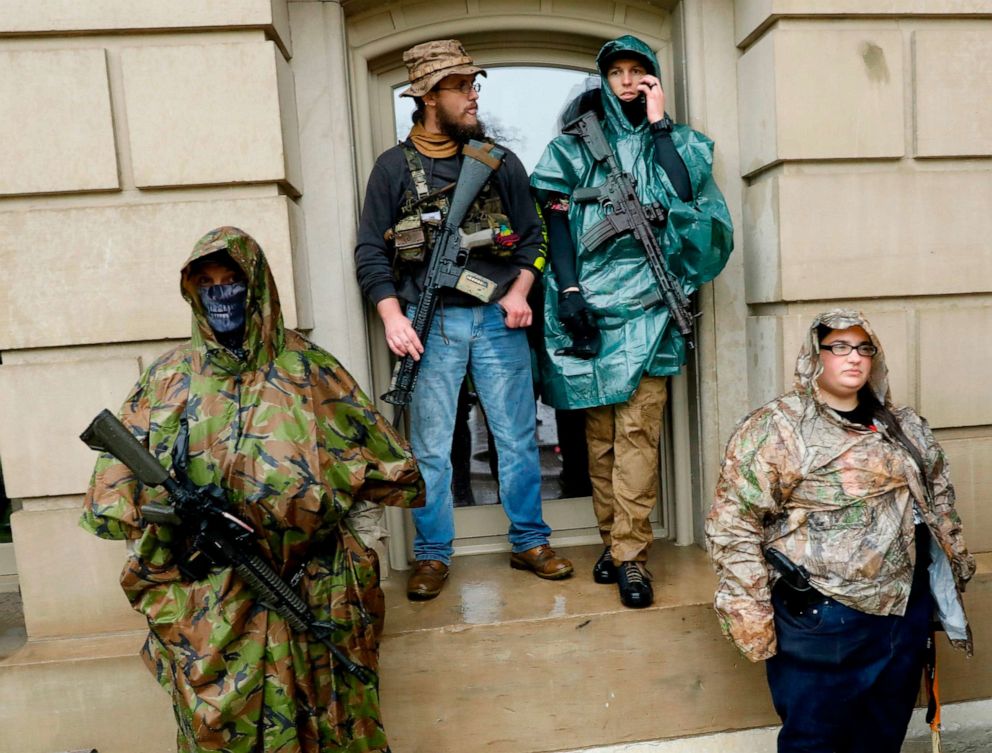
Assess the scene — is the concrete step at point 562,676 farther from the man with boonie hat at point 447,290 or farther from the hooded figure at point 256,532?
the hooded figure at point 256,532

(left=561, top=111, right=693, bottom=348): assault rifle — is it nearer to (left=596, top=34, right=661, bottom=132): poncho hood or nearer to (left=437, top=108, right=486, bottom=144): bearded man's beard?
(left=596, top=34, right=661, bottom=132): poncho hood

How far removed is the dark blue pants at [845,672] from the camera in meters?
2.60

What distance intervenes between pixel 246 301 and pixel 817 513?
193 centimetres

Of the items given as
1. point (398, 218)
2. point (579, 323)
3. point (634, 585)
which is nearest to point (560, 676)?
point (634, 585)

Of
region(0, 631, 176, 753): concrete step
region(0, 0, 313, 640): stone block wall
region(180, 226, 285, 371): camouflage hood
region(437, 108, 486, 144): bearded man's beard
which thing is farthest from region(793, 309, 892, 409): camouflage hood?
region(0, 631, 176, 753): concrete step

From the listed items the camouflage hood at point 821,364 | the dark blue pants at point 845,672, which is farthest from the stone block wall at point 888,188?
the dark blue pants at point 845,672

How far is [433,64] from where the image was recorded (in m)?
3.32

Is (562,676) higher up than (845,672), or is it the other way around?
(845,672)

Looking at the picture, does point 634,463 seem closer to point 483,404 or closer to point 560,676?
point 483,404

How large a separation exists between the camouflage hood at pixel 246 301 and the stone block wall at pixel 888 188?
224cm

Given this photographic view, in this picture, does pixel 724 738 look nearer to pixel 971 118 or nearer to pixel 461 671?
pixel 461 671

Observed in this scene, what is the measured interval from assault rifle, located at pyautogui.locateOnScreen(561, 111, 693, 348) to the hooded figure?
1465 millimetres

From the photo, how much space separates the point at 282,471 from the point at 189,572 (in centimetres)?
40

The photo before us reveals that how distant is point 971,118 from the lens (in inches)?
141
